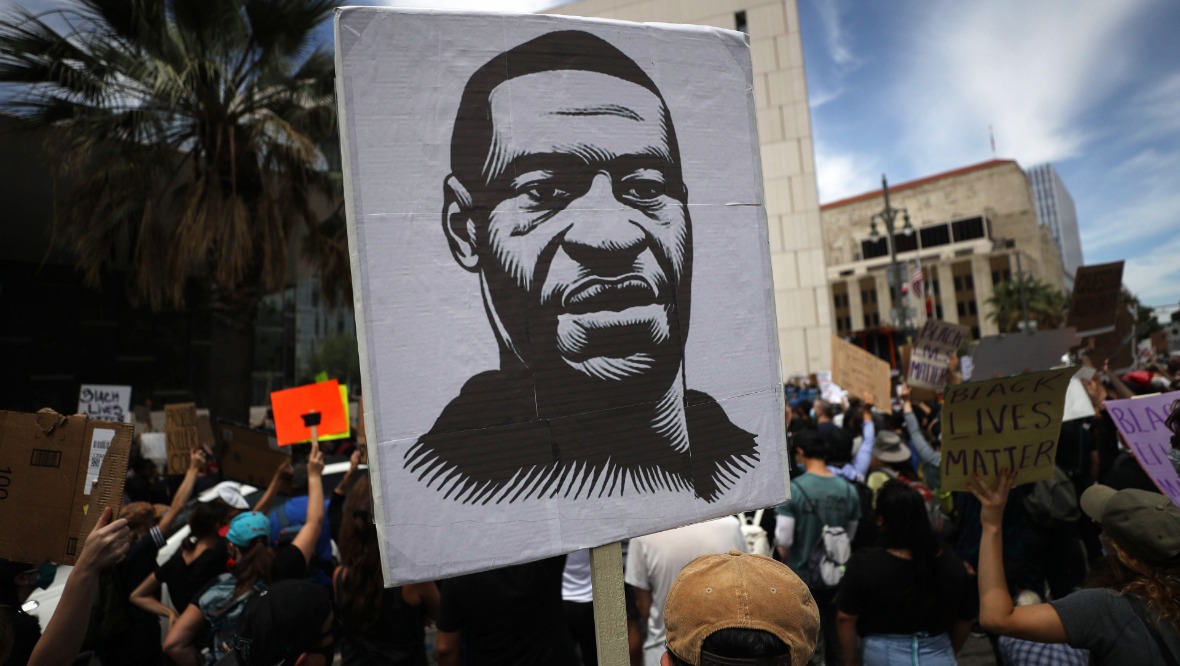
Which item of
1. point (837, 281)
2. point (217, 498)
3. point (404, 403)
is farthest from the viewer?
point (837, 281)

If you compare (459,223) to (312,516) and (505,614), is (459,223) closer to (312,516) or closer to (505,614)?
(505,614)

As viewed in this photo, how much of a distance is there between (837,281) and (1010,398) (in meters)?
93.3

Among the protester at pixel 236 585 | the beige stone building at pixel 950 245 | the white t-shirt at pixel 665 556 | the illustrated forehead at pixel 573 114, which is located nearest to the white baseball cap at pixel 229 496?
the protester at pixel 236 585

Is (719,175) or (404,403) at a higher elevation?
(719,175)

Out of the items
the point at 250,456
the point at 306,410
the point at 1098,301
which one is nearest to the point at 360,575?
the point at 306,410

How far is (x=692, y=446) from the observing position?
2020mm

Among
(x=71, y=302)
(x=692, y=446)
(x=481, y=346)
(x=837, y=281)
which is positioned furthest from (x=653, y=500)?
(x=837, y=281)

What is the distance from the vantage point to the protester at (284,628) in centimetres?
239

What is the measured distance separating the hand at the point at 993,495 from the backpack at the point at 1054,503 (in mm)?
2017

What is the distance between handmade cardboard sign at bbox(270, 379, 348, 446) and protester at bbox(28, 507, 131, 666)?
104 inches

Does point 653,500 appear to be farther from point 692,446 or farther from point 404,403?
point 404,403

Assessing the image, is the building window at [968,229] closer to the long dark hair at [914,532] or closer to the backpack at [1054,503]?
the backpack at [1054,503]

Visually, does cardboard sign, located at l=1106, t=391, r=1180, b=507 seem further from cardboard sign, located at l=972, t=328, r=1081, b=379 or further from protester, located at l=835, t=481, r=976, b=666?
cardboard sign, located at l=972, t=328, r=1081, b=379

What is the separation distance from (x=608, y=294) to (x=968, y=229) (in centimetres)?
10142
